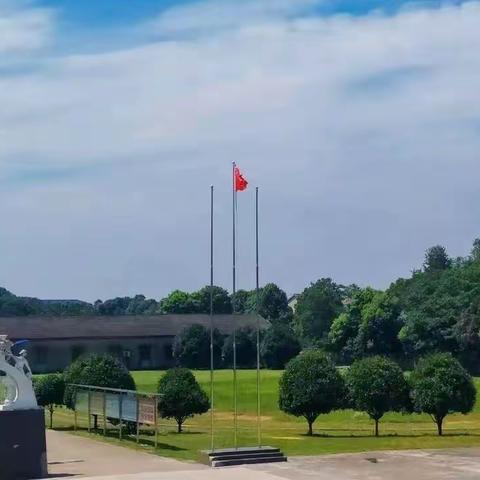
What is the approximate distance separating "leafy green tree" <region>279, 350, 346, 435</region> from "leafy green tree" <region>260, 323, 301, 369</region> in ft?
181

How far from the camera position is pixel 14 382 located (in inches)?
1026

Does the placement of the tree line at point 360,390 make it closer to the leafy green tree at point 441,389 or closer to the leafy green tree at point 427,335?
the leafy green tree at point 441,389

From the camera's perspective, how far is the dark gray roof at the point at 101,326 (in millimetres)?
89500

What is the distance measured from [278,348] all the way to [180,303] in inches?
1885

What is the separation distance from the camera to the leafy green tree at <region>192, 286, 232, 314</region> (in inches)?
5275

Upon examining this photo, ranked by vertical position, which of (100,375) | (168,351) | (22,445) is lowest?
(22,445)

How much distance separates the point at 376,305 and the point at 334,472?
69.9 m

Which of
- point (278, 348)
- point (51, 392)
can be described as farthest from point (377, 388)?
point (278, 348)

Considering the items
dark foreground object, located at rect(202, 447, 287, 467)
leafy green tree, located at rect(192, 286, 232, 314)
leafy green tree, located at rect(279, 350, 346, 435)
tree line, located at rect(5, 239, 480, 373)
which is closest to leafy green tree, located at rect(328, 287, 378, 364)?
tree line, located at rect(5, 239, 480, 373)

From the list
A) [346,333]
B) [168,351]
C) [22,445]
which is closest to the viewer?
[22,445]

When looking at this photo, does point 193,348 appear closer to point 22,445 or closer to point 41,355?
point 41,355

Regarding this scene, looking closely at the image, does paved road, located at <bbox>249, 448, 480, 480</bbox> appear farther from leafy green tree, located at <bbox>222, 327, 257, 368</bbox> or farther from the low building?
leafy green tree, located at <bbox>222, 327, 257, 368</bbox>

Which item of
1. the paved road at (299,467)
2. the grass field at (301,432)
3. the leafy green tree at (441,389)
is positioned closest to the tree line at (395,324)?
the grass field at (301,432)

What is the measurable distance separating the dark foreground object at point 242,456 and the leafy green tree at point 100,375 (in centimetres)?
1176
